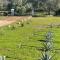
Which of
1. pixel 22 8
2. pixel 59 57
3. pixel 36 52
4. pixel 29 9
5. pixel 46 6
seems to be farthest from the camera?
pixel 46 6

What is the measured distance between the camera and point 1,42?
29.1 m

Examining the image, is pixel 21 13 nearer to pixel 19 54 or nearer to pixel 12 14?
pixel 12 14

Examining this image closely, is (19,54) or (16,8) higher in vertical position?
(19,54)

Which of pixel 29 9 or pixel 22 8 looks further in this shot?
pixel 29 9

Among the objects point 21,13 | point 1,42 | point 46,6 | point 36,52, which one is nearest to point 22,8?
point 21,13

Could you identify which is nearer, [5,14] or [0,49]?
[0,49]

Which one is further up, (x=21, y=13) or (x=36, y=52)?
(x=36, y=52)

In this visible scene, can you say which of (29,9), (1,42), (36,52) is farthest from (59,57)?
(29,9)

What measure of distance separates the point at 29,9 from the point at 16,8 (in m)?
5.84

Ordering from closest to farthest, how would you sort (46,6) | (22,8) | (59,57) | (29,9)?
1. (59,57)
2. (22,8)
3. (29,9)
4. (46,6)

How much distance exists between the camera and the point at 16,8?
93438 millimetres

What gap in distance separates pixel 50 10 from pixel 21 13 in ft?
40.6

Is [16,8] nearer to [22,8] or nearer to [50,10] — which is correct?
[22,8]

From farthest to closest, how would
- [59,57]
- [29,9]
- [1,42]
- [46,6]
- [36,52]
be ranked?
[46,6] < [29,9] < [1,42] < [36,52] < [59,57]
